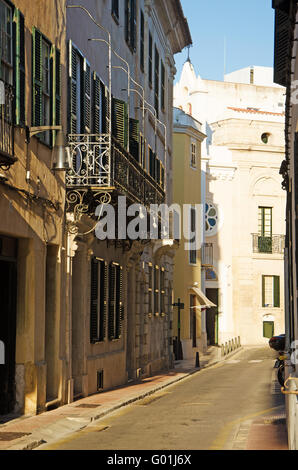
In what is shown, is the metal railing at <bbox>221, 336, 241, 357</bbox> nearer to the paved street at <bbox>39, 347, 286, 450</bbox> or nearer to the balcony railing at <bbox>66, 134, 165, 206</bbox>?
the paved street at <bbox>39, 347, 286, 450</bbox>

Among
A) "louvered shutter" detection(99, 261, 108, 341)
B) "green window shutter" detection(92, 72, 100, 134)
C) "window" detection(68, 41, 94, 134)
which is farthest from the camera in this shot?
"louvered shutter" detection(99, 261, 108, 341)

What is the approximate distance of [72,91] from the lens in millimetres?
20469

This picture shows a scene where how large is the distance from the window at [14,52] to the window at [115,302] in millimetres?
9667

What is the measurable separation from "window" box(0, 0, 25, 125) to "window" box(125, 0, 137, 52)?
39.1 ft

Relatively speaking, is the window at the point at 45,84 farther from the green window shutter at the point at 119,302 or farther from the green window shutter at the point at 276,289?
the green window shutter at the point at 276,289

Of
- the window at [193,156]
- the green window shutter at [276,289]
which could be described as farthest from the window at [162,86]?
the green window shutter at [276,289]

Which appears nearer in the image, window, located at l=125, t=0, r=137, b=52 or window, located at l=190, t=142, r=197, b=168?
window, located at l=125, t=0, r=137, b=52

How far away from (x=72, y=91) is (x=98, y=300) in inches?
226

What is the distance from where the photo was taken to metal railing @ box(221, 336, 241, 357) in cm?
4891

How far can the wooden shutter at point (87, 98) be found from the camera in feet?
70.9

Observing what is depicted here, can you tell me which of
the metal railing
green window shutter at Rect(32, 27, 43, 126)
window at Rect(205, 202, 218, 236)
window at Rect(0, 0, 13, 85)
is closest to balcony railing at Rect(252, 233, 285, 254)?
window at Rect(205, 202, 218, 236)
